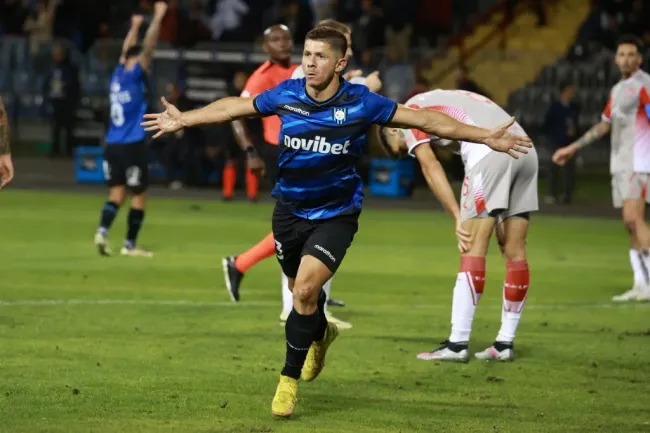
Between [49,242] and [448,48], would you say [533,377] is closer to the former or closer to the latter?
[49,242]

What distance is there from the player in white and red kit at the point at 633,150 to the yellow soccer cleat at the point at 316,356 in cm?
554

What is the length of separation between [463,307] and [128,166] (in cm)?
758

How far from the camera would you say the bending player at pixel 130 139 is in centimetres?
1650

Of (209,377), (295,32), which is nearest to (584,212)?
(295,32)

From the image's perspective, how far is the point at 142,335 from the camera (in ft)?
35.0

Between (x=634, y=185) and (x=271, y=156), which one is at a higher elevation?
(x=634, y=185)

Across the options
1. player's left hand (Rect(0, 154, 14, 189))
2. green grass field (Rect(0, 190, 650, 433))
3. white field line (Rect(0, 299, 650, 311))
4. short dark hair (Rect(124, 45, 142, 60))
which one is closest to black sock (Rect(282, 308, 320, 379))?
green grass field (Rect(0, 190, 650, 433))

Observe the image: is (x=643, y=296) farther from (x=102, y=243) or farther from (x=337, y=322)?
(x=102, y=243)

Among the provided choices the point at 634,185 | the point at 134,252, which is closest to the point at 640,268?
the point at 634,185

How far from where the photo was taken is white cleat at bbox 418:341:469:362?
993 centimetres

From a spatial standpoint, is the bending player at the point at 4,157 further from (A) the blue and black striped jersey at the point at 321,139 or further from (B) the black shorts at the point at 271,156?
(A) the blue and black striped jersey at the point at 321,139

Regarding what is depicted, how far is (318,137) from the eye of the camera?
8109 millimetres

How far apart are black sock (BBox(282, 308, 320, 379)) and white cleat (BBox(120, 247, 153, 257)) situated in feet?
27.7

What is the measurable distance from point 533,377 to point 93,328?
357 centimetres
